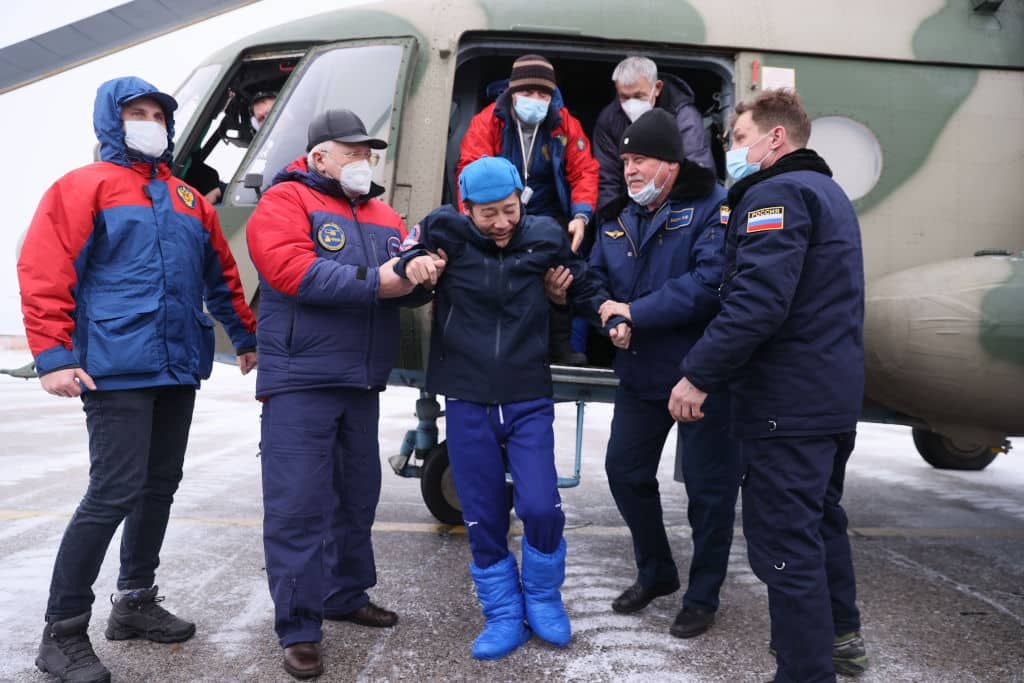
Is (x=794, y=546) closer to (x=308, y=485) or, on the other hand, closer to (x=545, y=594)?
(x=545, y=594)

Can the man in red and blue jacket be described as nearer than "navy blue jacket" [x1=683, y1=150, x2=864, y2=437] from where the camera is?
No

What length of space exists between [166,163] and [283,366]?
3.10 ft

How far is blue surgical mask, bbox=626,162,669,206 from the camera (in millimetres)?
2832

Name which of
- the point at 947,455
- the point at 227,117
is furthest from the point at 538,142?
the point at 947,455

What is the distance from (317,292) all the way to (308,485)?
71cm

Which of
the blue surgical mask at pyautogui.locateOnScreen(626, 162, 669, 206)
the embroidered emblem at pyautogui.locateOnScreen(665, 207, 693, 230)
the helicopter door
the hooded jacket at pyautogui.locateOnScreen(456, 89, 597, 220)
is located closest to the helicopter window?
the helicopter door

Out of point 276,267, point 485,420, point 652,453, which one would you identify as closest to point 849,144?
point 652,453

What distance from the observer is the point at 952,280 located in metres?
2.82

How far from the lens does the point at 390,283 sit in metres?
2.54

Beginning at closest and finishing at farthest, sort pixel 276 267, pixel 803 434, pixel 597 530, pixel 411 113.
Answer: pixel 803 434, pixel 276 267, pixel 411 113, pixel 597 530

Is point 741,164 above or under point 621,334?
above

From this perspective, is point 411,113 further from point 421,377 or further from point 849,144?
point 849,144

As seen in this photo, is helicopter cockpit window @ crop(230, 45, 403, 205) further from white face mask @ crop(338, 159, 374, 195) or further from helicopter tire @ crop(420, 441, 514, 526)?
helicopter tire @ crop(420, 441, 514, 526)

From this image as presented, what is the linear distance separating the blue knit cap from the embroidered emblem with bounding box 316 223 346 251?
50 cm
